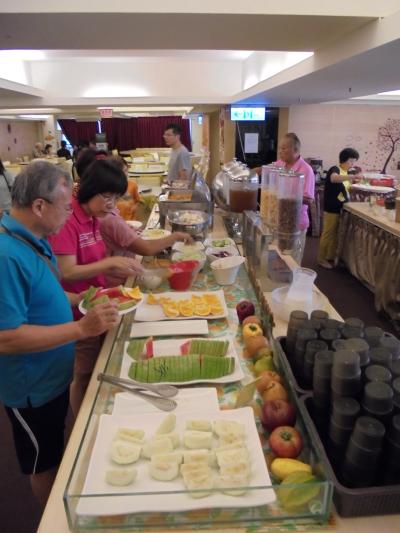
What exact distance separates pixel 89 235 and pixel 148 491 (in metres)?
1.08

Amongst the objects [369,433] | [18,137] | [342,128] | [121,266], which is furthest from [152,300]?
[18,137]

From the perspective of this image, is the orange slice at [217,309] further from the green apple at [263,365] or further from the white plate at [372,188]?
the white plate at [372,188]

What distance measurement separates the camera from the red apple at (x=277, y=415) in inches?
Result: 35.6

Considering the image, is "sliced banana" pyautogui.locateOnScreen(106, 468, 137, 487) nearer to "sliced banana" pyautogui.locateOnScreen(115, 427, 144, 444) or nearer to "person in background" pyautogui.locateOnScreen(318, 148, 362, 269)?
"sliced banana" pyautogui.locateOnScreen(115, 427, 144, 444)

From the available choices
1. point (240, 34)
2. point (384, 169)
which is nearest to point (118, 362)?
point (240, 34)

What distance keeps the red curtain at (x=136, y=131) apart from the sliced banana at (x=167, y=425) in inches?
455

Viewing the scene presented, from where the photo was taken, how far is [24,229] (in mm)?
1094

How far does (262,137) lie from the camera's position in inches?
252

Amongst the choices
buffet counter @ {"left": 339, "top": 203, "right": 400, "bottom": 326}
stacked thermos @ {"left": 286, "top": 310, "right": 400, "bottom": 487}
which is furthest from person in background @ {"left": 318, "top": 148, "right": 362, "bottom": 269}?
stacked thermos @ {"left": 286, "top": 310, "right": 400, "bottom": 487}

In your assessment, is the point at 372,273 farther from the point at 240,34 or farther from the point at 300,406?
the point at 300,406

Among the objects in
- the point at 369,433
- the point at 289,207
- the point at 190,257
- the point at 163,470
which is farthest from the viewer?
the point at 190,257

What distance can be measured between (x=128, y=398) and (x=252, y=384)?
1.09 feet

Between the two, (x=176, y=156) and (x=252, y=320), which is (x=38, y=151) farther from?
(x=252, y=320)

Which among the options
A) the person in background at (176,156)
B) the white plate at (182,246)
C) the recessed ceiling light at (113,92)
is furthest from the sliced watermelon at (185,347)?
the recessed ceiling light at (113,92)
